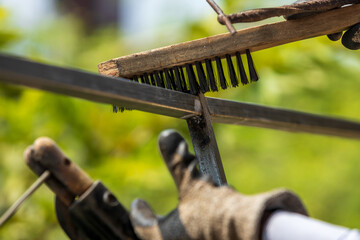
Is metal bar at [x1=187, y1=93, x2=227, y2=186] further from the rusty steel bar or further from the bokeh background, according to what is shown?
the bokeh background

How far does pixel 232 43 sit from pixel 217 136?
0.83m

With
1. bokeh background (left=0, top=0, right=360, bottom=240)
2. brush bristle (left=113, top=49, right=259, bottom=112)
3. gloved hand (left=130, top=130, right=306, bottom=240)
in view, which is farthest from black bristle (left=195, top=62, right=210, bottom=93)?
bokeh background (left=0, top=0, right=360, bottom=240)

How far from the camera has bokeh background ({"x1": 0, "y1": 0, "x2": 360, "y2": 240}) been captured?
1.17m

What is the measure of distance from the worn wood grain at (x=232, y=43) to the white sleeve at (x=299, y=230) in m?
0.19

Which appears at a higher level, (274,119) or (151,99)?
(151,99)

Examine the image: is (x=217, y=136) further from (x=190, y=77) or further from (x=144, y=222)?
(x=144, y=222)

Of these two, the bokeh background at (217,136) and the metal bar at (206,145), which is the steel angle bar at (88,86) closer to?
the metal bar at (206,145)

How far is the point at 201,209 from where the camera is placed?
1.13 ft

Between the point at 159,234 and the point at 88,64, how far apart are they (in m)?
1.28

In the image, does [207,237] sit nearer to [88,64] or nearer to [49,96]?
[49,96]

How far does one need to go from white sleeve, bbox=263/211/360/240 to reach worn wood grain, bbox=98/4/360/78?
0.19 metres

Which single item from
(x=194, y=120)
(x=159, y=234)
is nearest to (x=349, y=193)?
(x=194, y=120)

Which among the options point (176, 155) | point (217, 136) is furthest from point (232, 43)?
point (217, 136)

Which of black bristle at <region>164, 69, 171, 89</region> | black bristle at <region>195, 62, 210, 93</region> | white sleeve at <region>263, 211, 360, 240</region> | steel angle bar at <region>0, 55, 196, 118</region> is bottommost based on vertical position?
white sleeve at <region>263, 211, 360, 240</region>
